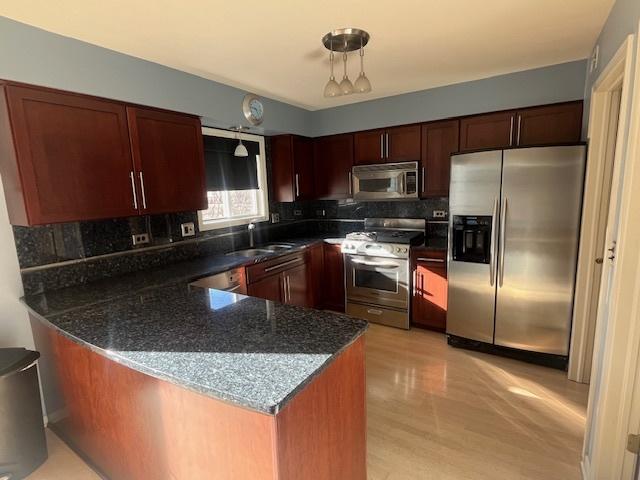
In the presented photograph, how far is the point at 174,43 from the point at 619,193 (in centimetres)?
252

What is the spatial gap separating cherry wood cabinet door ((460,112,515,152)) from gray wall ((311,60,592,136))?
72 millimetres

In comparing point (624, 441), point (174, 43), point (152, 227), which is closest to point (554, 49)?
point (624, 441)

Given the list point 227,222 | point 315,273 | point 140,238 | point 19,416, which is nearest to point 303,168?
point 227,222

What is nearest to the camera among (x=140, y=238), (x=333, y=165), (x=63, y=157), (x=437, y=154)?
(x=63, y=157)

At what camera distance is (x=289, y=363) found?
3.54 feet

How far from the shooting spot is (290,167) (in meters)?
3.79

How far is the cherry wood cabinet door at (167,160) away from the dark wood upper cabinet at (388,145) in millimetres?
1800

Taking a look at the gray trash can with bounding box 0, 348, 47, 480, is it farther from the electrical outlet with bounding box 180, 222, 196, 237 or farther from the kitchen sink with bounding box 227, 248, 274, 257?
the kitchen sink with bounding box 227, 248, 274, 257

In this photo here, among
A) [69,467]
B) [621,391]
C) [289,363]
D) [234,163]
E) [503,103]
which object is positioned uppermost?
[503,103]

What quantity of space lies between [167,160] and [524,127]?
2962mm

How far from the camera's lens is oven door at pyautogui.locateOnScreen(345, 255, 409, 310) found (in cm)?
336

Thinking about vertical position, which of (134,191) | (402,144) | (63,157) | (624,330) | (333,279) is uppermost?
(402,144)

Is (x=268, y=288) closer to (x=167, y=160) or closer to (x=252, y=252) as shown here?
(x=252, y=252)

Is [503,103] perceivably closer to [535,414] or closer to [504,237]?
[504,237]
